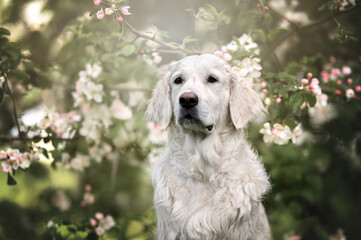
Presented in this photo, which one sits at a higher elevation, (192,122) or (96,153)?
(192,122)

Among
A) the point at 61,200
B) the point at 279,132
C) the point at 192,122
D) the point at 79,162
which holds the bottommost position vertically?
the point at 61,200

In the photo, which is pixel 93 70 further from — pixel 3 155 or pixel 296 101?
pixel 296 101

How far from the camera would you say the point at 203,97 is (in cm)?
202

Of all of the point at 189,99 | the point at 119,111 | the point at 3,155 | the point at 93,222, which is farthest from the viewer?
the point at 119,111

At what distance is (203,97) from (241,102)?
0.33 meters

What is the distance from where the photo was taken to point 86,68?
10.1 feet

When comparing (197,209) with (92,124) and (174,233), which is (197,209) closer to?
(174,233)

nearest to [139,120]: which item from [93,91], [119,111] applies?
[119,111]

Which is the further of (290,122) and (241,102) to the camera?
(290,122)

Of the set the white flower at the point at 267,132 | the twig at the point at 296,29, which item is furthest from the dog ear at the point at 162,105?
the twig at the point at 296,29

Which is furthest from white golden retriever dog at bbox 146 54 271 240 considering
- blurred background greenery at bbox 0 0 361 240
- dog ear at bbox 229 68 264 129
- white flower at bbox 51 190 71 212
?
white flower at bbox 51 190 71 212

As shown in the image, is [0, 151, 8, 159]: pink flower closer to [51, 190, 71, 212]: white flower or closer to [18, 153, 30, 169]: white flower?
[18, 153, 30, 169]: white flower

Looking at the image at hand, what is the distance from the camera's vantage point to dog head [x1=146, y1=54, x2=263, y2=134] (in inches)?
79.3

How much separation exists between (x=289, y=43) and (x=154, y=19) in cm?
140
